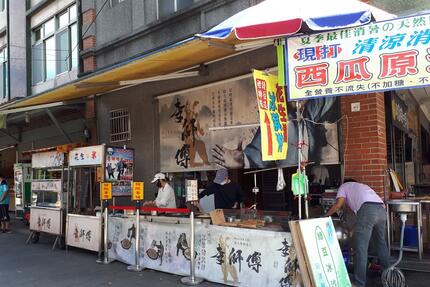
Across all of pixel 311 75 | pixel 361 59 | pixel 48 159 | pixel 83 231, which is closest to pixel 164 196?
pixel 83 231

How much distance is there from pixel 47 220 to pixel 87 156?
2.23 m

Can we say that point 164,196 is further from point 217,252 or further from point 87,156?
point 217,252

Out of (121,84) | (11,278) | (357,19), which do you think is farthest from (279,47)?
(11,278)

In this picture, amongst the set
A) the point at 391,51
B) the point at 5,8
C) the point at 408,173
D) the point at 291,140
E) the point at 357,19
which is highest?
the point at 5,8

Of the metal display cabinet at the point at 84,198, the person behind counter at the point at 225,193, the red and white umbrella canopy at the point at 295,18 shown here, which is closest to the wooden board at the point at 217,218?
the person behind counter at the point at 225,193

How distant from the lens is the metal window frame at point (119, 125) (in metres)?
12.0

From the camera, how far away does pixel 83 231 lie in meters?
9.59

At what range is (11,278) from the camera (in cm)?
779

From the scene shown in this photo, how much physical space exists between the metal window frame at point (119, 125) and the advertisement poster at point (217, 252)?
12.6ft

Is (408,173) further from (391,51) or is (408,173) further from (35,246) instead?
(35,246)

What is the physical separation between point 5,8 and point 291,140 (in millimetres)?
16416

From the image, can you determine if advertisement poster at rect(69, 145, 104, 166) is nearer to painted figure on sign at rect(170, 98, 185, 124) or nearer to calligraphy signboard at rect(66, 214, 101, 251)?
calligraphy signboard at rect(66, 214, 101, 251)

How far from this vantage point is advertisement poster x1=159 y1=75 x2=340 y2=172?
7.68 metres

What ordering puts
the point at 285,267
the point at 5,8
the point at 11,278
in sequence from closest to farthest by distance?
the point at 285,267 → the point at 11,278 → the point at 5,8
